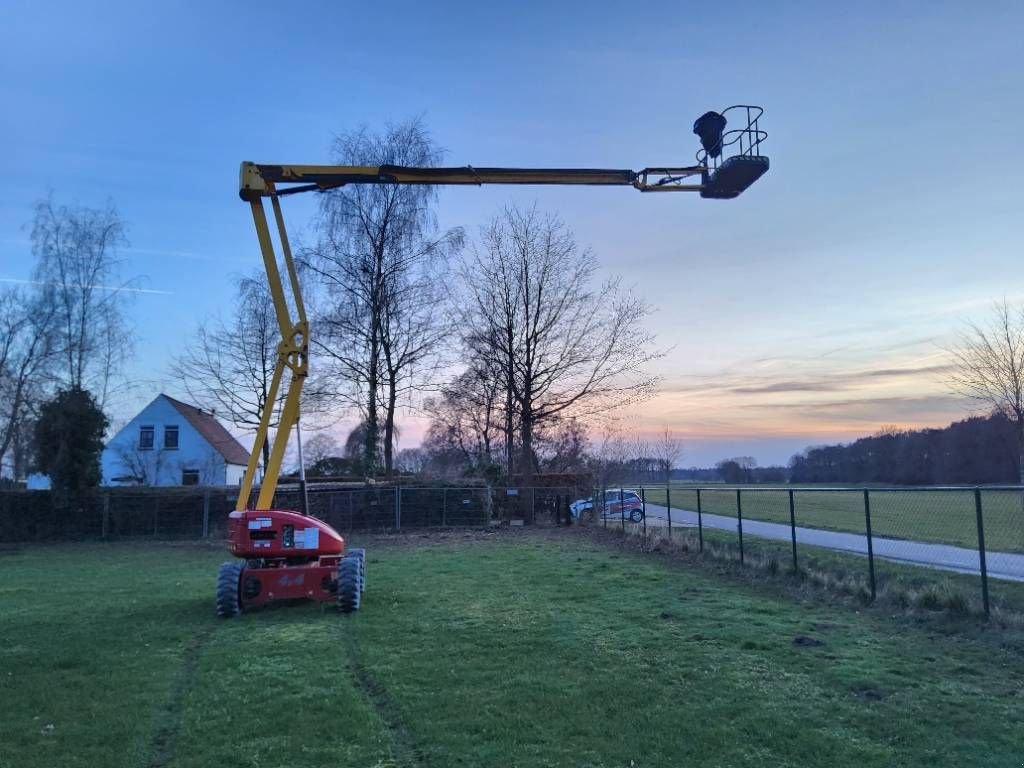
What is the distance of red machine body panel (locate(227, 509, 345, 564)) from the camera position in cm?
1066

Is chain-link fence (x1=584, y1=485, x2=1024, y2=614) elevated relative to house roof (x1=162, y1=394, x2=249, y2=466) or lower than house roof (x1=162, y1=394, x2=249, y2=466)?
lower

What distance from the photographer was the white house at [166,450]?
4578 cm

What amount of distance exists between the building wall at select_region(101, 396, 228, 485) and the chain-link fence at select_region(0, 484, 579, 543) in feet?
62.9

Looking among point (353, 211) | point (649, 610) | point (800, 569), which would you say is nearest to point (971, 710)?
point (649, 610)

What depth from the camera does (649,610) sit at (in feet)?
32.8

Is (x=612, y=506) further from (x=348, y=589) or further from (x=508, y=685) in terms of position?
(x=508, y=685)

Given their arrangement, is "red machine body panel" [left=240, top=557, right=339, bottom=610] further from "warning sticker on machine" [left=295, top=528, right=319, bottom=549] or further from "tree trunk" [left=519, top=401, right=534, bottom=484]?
"tree trunk" [left=519, top=401, right=534, bottom=484]

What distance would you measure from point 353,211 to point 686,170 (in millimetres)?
23112

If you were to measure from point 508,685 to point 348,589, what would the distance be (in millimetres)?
4787

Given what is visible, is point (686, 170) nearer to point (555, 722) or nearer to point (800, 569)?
point (800, 569)

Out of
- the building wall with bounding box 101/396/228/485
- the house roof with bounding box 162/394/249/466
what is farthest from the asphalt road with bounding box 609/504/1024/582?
the building wall with bounding box 101/396/228/485

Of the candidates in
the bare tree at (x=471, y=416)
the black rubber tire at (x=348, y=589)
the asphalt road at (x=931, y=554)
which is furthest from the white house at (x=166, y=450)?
the black rubber tire at (x=348, y=589)

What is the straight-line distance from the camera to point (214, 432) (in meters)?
49.8

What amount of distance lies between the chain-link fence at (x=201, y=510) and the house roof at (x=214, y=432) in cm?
1771
